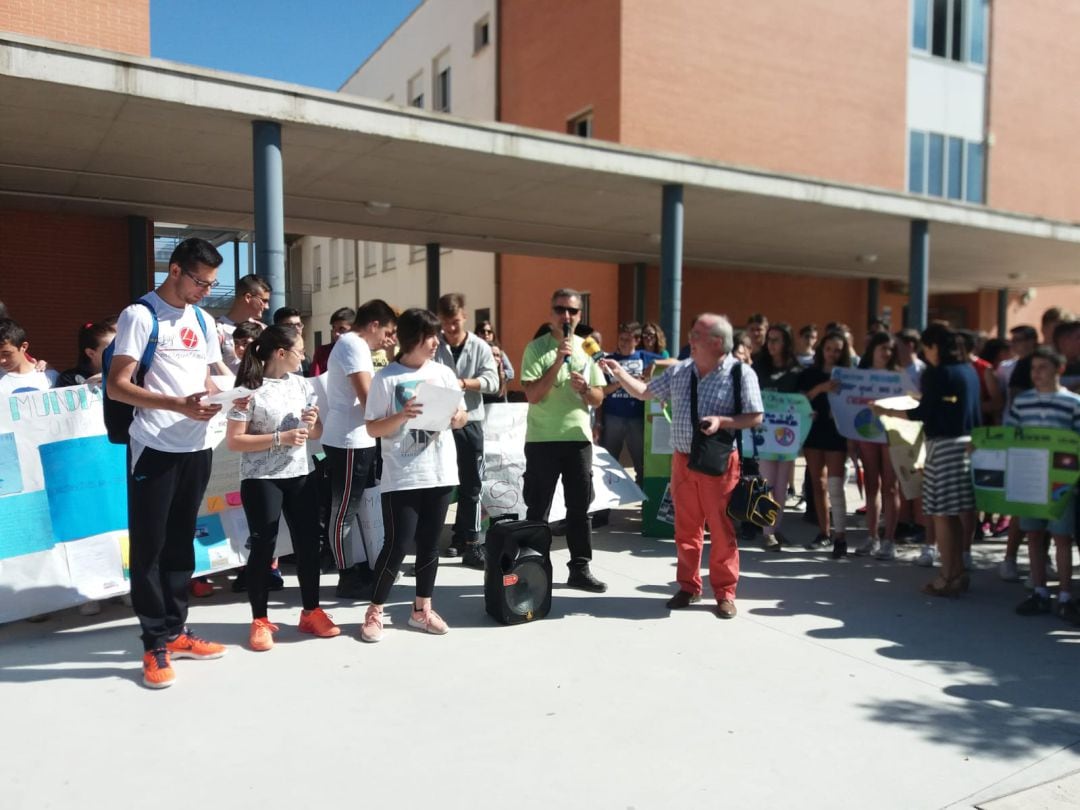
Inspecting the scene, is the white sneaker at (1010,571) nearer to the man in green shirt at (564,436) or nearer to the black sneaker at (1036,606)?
the black sneaker at (1036,606)

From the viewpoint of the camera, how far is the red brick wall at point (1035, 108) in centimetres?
2241

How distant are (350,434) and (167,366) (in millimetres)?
1416

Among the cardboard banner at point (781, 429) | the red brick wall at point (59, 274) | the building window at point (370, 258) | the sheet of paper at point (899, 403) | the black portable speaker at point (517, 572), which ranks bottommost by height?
the black portable speaker at point (517, 572)

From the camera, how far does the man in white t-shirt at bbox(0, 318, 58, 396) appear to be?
4.84 metres

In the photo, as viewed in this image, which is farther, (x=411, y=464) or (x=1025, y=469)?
(x=1025, y=469)

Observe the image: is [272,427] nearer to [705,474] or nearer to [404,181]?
[705,474]

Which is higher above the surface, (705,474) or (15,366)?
(15,366)

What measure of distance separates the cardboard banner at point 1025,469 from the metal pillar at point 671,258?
5.52 m

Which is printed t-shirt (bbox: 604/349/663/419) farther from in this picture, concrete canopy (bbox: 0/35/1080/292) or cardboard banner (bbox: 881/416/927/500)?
concrete canopy (bbox: 0/35/1080/292)

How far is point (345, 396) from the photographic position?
16.6ft

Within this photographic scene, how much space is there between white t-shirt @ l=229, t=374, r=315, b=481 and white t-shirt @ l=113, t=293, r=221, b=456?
1.00ft

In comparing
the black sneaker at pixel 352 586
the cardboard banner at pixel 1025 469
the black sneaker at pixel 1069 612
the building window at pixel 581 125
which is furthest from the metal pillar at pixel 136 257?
the black sneaker at pixel 1069 612

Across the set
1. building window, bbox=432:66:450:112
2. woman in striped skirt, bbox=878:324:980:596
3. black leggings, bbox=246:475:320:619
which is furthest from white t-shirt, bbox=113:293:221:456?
building window, bbox=432:66:450:112

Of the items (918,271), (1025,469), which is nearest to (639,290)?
(918,271)
